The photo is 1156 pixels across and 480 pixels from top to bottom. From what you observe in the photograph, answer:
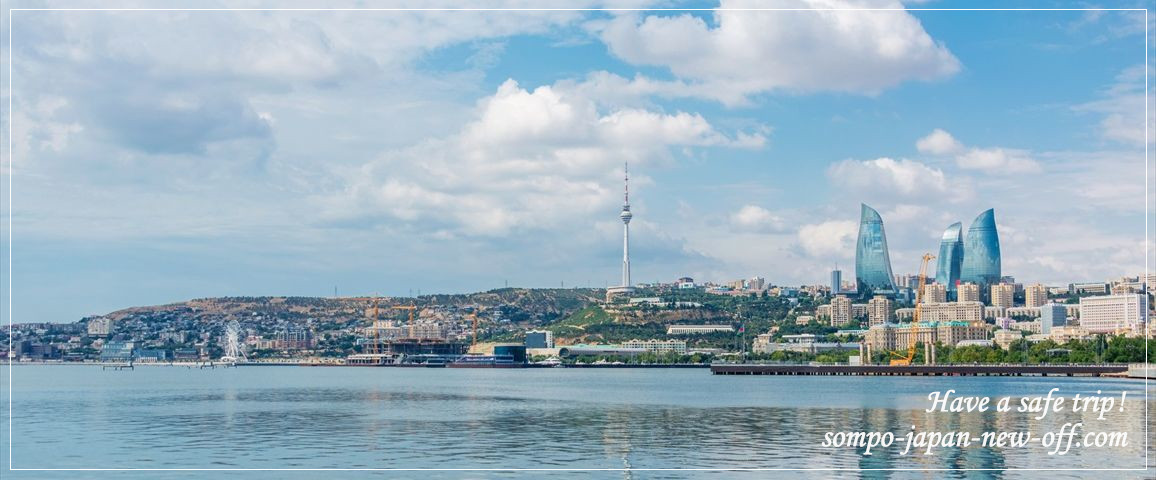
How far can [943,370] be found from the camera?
154 metres

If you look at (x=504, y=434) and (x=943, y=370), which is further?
(x=943, y=370)

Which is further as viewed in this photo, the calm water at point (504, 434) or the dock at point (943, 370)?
the dock at point (943, 370)

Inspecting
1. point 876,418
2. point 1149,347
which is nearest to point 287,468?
point 876,418

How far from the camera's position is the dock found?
142000 millimetres

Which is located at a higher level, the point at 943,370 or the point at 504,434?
the point at 504,434

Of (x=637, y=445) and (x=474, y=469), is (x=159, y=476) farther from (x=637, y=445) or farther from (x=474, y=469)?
(x=637, y=445)

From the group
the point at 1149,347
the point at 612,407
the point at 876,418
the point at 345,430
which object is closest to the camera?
the point at 345,430

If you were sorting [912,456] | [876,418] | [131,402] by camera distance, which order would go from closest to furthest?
Result: 1. [912,456]
2. [876,418]
3. [131,402]

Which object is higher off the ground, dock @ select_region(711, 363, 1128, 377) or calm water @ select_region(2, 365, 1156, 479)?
calm water @ select_region(2, 365, 1156, 479)

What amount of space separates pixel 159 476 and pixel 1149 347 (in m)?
145

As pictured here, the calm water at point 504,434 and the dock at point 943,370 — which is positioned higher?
the calm water at point 504,434

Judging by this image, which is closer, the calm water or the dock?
the calm water

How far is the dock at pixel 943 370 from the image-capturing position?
466 feet

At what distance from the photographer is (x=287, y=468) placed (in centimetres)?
3672
